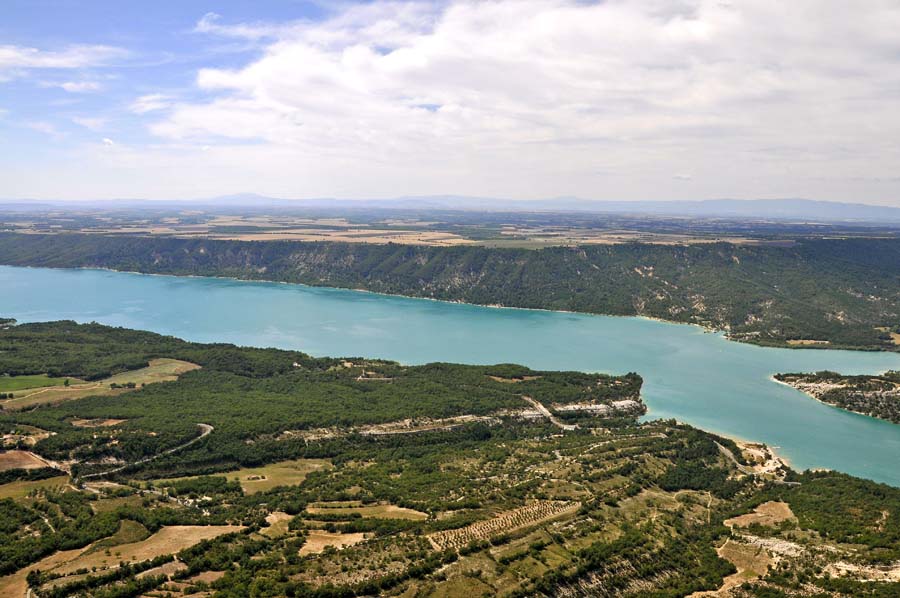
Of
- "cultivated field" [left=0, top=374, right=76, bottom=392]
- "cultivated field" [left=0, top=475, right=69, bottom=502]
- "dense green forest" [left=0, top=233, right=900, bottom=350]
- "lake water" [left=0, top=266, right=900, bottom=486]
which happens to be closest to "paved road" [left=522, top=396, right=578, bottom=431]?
"lake water" [left=0, top=266, right=900, bottom=486]

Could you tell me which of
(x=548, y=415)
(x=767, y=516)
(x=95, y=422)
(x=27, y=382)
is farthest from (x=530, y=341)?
(x=27, y=382)

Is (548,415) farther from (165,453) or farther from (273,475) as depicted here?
(165,453)

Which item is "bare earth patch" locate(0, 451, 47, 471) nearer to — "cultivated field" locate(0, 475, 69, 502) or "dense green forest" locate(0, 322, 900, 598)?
"dense green forest" locate(0, 322, 900, 598)

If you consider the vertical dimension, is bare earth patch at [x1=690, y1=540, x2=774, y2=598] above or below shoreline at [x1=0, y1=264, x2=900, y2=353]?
below

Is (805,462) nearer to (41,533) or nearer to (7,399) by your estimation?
(41,533)

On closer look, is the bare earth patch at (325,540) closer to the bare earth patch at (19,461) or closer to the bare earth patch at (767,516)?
the bare earth patch at (767,516)

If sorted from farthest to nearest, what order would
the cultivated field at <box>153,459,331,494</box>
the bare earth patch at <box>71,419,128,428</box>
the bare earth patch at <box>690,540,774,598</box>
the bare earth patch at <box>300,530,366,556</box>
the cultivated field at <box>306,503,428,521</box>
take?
the bare earth patch at <box>71,419,128,428</box> → the cultivated field at <box>153,459,331,494</box> → the cultivated field at <box>306,503,428,521</box> → the bare earth patch at <box>300,530,366,556</box> → the bare earth patch at <box>690,540,774,598</box>

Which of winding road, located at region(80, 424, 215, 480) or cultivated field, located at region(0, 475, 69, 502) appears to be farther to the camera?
winding road, located at region(80, 424, 215, 480)
